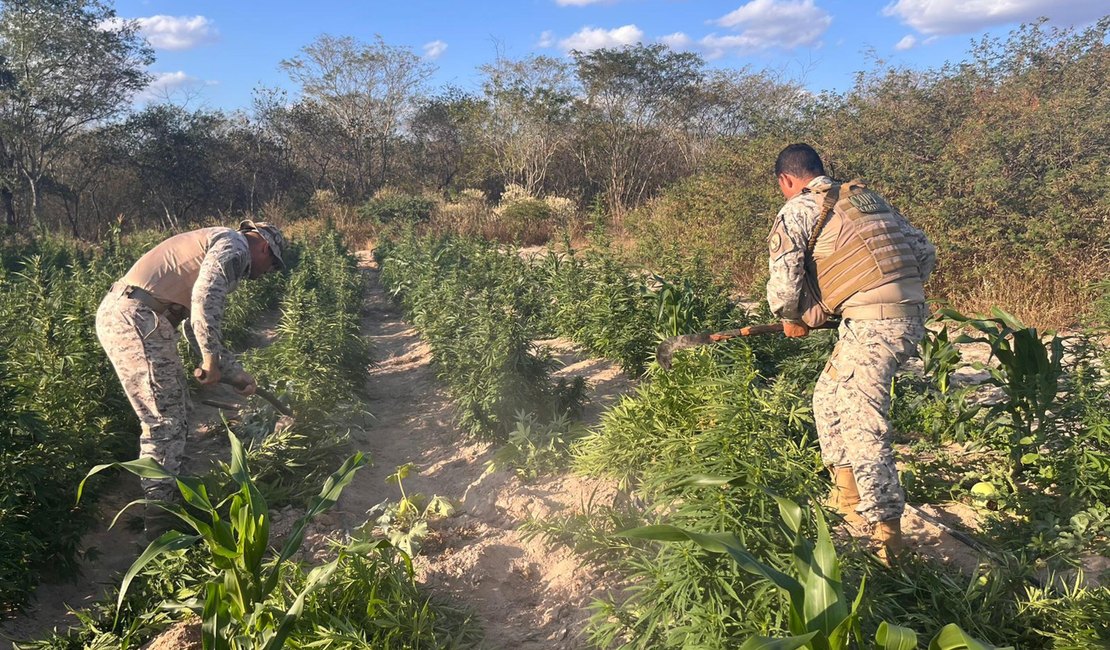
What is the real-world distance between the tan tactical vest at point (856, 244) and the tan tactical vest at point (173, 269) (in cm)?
315

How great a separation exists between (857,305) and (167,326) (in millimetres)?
3486

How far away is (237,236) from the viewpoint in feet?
12.5

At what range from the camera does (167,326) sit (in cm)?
373

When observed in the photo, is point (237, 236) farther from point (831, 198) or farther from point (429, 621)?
point (831, 198)

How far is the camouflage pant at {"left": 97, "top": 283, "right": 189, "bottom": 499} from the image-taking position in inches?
143

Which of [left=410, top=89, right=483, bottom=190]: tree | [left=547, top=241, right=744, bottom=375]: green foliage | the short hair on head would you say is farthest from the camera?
[left=410, top=89, right=483, bottom=190]: tree

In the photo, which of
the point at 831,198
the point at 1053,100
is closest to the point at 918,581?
A: the point at 831,198

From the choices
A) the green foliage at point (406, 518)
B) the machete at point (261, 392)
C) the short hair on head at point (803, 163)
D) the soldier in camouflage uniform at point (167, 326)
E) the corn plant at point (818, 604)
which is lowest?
the green foliage at point (406, 518)

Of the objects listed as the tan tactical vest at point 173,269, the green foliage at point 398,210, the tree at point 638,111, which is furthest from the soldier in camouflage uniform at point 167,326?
the tree at point 638,111

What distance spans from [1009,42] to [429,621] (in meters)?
11.9

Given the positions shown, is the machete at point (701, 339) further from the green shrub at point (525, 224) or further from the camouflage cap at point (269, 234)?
the green shrub at point (525, 224)

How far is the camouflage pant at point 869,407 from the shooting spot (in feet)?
9.80

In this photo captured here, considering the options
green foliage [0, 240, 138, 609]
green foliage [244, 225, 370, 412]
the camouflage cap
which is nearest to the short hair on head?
the camouflage cap

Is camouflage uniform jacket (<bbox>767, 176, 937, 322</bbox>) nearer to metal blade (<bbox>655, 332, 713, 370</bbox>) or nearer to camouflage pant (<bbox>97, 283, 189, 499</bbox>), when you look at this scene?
metal blade (<bbox>655, 332, 713, 370</bbox>)
